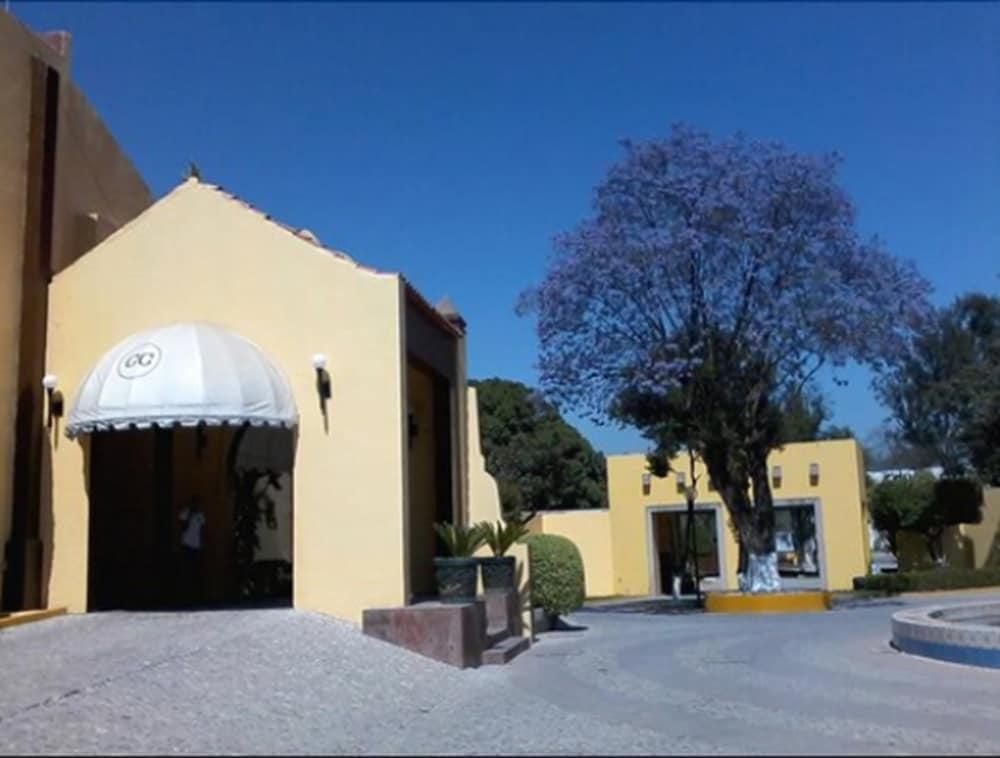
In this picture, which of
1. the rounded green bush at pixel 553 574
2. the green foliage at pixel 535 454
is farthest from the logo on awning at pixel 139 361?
the green foliage at pixel 535 454

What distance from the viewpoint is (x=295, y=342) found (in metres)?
16.3

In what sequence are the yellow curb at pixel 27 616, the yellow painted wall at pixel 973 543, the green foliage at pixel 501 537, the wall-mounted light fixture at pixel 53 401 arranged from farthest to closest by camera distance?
the yellow painted wall at pixel 973 543 → the green foliage at pixel 501 537 → the wall-mounted light fixture at pixel 53 401 → the yellow curb at pixel 27 616

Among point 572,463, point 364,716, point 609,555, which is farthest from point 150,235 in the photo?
point 572,463

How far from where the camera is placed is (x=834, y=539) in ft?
127

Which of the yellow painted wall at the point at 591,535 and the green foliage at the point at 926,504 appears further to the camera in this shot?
the yellow painted wall at the point at 591,535

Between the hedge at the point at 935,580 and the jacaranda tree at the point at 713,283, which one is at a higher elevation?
the jacaranda tree at the point at 713,283

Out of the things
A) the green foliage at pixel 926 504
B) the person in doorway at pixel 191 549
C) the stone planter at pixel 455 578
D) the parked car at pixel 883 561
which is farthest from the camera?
the parked car at pixel 883 561

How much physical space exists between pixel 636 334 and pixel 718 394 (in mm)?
2684

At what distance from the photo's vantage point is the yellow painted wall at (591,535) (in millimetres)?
40531

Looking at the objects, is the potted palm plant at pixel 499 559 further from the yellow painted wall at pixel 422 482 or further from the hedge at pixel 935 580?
the hedge at pixel 935 580

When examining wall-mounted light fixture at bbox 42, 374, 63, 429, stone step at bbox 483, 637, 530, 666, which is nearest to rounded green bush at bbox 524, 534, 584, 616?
stone step at bbox 483, 637, 530, 666

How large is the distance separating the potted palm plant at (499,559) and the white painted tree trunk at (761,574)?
12877 millimetres

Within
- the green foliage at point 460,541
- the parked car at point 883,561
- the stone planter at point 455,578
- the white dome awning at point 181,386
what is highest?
the white dome awning at point 181,386

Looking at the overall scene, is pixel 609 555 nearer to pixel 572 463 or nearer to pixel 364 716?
pixel 572 463
